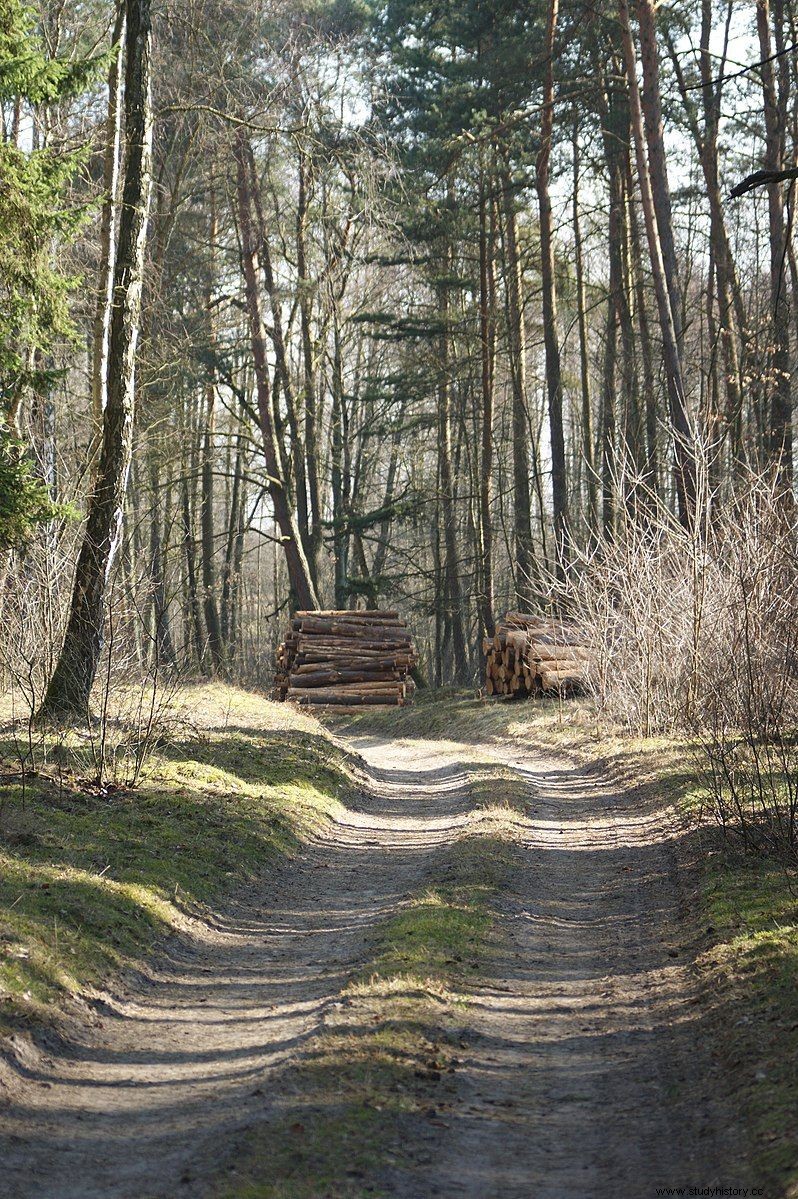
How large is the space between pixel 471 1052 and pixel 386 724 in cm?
1881

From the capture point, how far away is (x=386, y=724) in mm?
23625

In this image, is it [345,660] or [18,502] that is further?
[345,660]

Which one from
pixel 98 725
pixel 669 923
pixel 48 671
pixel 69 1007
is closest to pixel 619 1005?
pixel 669 923

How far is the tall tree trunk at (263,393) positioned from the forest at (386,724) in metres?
0.13

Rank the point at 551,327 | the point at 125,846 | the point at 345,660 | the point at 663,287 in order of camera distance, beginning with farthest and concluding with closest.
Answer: the point at 345,660 < the point at 551,327 < the point at 663,287 < the point at 125,846

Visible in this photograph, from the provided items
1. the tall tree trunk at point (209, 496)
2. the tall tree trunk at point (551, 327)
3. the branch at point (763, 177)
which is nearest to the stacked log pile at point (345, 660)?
the tall tree trunk at point (209, 496)

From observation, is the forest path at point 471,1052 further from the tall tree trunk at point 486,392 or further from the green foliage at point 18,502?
the tall tree trunk at point 486,392

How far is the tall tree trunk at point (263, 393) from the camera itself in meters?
24.1

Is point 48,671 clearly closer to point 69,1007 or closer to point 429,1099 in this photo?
point 69,1007

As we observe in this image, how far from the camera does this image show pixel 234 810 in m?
9.37

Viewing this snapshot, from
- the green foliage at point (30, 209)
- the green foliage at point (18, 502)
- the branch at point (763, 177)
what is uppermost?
the green foliage at point (30, 209)

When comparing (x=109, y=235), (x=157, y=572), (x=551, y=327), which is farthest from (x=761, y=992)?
(x=157, y=572)

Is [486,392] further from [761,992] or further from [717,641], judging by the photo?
[761,992]

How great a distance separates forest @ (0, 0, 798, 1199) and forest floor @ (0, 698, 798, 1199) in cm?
2
